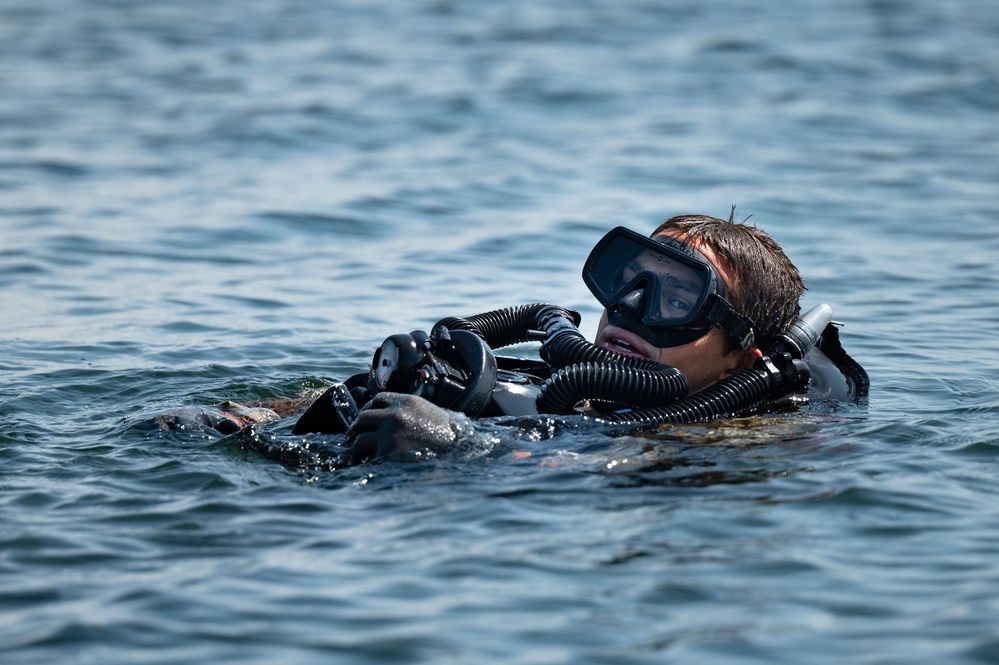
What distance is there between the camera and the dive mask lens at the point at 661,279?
4949mm

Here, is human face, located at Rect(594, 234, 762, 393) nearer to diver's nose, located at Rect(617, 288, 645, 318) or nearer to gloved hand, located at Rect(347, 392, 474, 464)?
diver's nose, located at Rect(617, 288, 645, 318)

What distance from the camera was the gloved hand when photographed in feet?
14.0

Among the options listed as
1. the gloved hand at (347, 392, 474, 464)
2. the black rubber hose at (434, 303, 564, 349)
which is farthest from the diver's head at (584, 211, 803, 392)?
the gloved hand at (347, 392, 474, 464)

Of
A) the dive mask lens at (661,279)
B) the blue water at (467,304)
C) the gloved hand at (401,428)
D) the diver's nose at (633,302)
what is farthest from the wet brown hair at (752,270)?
the gloved hand at (401,428)

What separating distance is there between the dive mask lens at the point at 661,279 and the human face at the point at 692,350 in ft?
0.31

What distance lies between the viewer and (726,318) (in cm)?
497

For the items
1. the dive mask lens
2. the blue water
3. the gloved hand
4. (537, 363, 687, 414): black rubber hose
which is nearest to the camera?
the blue water

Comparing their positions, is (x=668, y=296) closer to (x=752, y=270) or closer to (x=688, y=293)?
(x=688, y=293)

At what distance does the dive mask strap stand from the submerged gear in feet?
0.49

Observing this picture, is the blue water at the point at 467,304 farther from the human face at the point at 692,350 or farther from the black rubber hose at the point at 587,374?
the human face at the point at 692,350

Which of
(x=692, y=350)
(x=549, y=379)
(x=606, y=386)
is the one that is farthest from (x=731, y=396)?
(x=549, y=379)

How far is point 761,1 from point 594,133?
806 cm

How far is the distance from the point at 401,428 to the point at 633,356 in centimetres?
113

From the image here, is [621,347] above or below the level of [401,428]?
above
